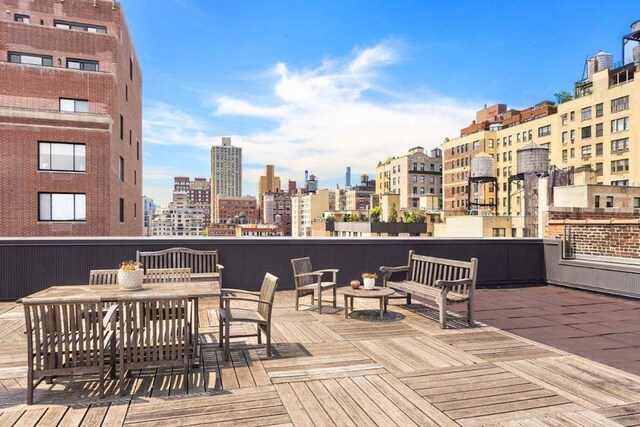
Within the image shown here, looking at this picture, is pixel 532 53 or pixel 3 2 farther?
pixel 532 53

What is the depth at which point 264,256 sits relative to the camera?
10047 millimetres

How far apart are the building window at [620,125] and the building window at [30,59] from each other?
59898 mm

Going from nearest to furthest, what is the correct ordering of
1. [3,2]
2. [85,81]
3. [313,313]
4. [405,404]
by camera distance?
[405,404] < [313,313] < [85,81] < [3,2]

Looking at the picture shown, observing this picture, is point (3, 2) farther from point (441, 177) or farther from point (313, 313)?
point (441, 177)

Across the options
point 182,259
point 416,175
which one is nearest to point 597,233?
point 182,259

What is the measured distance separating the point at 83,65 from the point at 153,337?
2915 cm

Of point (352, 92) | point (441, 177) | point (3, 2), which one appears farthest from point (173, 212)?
point (352, 92)

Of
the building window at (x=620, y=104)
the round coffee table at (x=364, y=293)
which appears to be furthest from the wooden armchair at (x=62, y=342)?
the building window at (x=620, y=104)

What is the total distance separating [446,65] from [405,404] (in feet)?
85.8

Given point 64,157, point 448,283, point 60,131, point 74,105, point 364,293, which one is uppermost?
point 74,105

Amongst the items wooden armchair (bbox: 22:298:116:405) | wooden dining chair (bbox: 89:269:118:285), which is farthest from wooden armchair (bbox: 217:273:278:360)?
wooden dining chair (bbox: 89:269:118:285)

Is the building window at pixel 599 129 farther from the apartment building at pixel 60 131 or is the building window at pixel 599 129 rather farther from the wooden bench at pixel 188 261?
the wooden bench at pixel 188 261

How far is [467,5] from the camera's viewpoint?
22078 mm

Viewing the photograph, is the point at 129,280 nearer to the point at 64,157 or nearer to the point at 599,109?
the point at 64,157
